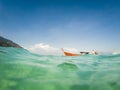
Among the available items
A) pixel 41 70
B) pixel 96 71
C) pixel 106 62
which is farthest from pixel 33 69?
pixel 106 62

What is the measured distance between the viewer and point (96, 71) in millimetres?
12102

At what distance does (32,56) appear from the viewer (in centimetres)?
1519

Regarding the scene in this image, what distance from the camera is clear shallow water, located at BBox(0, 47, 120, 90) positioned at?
10.9 meters

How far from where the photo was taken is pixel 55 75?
11.6 metres

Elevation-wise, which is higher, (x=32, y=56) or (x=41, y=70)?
(x=32, y=56)

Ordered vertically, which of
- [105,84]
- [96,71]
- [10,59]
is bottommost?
[105,84]

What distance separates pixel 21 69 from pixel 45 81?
83.9 inches

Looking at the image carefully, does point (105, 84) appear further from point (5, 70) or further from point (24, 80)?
point (5, 70)

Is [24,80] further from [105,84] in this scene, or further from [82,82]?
[105,84]

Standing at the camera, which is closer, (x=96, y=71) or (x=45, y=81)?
(x=45, y=81)

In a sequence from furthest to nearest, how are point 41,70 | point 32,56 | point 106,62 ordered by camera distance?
point 32,56
point 106,62
point 41,70

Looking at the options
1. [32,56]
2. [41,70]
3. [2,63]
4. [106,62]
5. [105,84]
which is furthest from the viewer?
[32,56]

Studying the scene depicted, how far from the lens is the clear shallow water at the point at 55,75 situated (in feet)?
35.7

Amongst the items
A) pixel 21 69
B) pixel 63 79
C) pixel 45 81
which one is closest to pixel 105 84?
pixel 63 79
